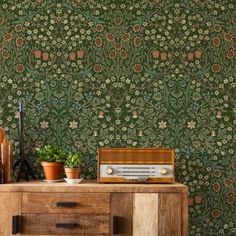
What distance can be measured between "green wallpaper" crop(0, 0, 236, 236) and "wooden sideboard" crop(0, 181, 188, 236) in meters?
0.45

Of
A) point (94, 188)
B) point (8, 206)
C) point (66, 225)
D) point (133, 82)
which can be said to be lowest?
point (66, 225)

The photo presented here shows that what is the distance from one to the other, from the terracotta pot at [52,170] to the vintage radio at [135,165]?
286 millimetres

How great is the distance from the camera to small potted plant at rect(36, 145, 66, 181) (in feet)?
7.89

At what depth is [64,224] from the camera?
216 cm

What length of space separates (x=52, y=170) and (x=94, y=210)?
41cm

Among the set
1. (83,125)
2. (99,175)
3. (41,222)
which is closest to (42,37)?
(83,125)

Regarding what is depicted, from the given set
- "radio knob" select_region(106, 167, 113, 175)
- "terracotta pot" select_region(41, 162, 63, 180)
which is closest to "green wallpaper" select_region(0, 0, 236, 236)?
"terracotta pot" select_region(41, 162, 63, 180)

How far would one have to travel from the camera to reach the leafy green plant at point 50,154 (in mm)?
2434

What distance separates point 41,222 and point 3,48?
1.28 meters

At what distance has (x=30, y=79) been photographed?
269 centimetres

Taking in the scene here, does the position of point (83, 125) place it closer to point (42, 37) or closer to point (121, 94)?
point (121, 94)

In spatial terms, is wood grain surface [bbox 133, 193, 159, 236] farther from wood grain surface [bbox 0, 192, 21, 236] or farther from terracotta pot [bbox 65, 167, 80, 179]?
wood grain surface [bbox 0, 192, 21, 236]

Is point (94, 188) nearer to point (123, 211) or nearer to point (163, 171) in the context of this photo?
point (123, 211)

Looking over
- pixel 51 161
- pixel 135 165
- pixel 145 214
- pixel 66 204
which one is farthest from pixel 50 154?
pixel 145 214
